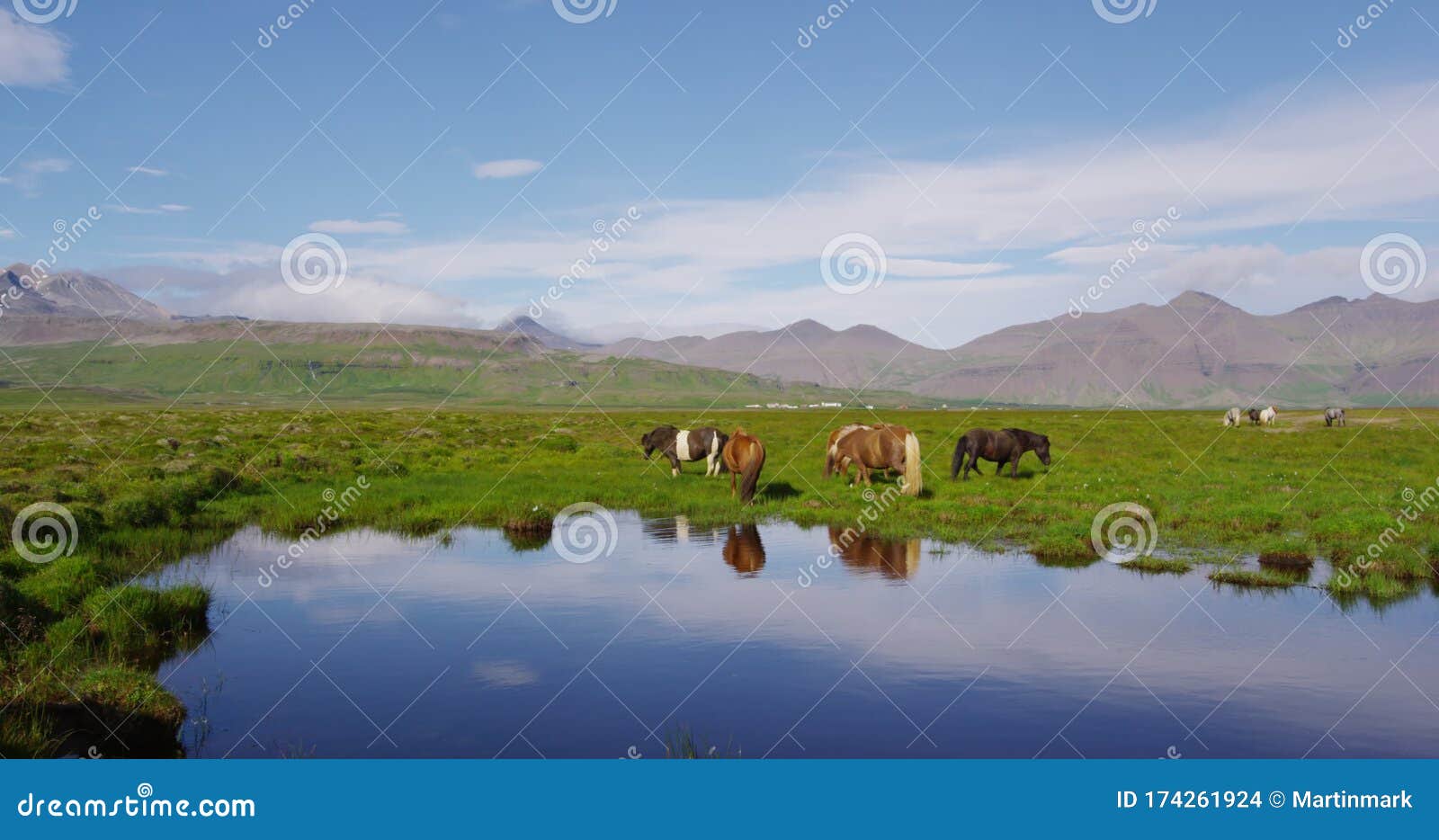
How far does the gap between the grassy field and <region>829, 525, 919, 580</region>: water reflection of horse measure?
101cm

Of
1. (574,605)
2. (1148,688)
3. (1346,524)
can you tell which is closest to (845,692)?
(1148,688)

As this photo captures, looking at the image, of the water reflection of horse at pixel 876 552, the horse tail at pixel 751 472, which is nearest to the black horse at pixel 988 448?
the horse tail at pixel 751 472

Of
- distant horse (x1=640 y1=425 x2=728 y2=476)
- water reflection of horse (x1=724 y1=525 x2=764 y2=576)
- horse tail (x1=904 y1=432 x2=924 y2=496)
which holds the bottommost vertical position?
water reflection of horse (x1=724 y1=525 x2=764 y2=576)

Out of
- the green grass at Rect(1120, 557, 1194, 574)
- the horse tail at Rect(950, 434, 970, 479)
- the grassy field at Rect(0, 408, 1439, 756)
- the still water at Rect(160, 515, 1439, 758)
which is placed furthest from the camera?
the horse tail at Rect(950, 434, 970, 479)

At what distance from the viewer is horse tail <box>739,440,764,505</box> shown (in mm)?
27422

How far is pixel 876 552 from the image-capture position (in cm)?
2077

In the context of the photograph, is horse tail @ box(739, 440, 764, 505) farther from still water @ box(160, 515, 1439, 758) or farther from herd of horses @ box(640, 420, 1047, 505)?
still water @ box(160, 515, 1439, 758)

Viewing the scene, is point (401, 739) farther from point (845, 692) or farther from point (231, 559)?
point (231, 559)

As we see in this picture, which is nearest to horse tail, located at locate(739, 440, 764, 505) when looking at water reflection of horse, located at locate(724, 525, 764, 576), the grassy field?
the grassy field

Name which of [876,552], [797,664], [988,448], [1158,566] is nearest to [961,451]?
[988,448]

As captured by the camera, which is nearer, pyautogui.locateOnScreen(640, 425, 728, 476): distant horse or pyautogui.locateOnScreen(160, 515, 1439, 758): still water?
pyautogui.locateOnScreen(160, 515, 1439, 758): still water

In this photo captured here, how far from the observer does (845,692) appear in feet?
37.4

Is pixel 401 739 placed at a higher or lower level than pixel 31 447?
lower

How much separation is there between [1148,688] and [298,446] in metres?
41.9
